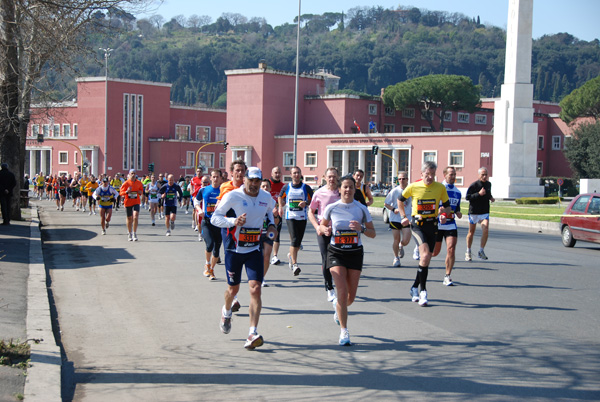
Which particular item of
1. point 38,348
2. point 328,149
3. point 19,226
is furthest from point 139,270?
point 328,149

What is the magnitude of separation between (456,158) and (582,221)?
45498 mm

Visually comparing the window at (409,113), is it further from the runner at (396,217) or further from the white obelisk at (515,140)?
the runner at (396,217)

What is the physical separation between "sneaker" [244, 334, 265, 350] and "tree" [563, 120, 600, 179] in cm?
6056

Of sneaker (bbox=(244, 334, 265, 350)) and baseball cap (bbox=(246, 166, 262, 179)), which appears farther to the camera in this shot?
baseball cap (bbox=(246, 166, 262, 179))

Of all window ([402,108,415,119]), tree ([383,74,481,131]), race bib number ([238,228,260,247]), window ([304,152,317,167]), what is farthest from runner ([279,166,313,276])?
window ([402,108,415,119])

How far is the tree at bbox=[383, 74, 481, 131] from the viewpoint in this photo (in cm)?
7975

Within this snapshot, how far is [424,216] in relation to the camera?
33.4ft

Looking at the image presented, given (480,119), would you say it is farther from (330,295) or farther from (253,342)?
(253,342)

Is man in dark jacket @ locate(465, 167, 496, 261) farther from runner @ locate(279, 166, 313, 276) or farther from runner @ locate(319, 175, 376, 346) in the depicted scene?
runner @ locate(319, 175, 376, 346)

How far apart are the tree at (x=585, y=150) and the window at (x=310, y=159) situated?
23512 millimetres

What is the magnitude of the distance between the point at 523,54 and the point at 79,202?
31.3 metres

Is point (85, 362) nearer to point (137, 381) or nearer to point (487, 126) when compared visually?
point (137, 381)

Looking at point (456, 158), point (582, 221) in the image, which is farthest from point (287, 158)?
point (582, 221)

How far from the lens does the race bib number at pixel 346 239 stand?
7.58 m
